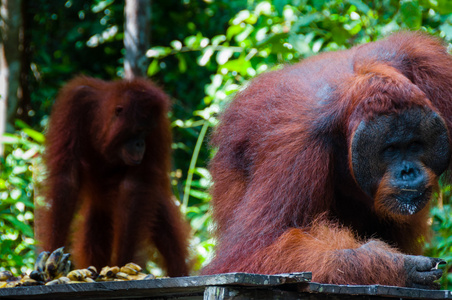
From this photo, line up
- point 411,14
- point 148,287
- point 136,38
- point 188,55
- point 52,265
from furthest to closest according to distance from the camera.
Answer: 1. point 188,55
2. point 136,38
3. point 411,14
4. point 52,265
5. point 148,287

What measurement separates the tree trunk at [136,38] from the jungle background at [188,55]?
96 millimetres

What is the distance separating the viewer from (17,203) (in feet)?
13.7

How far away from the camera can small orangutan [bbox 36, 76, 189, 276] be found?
3.86 m

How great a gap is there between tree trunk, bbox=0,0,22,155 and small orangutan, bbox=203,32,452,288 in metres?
3.45

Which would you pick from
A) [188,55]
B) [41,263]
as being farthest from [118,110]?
[188,55]

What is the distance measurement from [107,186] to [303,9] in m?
1.86

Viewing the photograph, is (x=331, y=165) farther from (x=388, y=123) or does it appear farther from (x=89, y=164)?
(x=89, y=164)

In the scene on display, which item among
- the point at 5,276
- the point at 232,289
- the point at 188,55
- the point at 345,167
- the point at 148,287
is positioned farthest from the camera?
the point at 188,55

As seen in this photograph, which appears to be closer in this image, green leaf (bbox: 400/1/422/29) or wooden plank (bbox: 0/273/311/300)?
wooden plank (bbox: 0/273/311/300)

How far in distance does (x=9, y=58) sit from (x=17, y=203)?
1.78 metres

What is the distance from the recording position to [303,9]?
15.5 ft

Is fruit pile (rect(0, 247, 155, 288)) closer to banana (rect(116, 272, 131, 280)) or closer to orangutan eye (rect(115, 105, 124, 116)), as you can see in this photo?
banana (rect(116, 272, 131, 280))

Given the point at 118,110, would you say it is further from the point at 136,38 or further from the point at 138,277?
the point at 138,277

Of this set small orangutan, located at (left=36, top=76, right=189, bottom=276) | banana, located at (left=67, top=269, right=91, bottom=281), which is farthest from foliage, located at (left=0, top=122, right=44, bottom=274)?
banana, located at (left=67, top=269, right=91, bottom=281)
